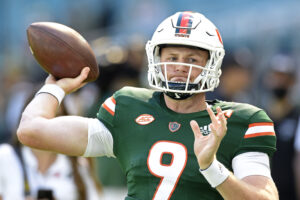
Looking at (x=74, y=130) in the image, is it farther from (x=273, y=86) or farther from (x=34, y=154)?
(x=273, y=86)

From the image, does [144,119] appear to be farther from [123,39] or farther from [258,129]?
[123,39]

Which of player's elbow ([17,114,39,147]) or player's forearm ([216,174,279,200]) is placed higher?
player's elbow ([17,114,39,147])

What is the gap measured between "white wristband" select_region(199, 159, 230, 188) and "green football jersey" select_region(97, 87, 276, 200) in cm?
22

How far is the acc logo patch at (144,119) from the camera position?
3.67 meters

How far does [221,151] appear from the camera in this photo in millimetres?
3541

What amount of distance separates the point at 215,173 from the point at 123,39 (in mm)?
8187

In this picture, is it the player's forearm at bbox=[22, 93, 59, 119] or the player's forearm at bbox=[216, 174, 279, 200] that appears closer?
the player's forearm at bbox=[216, 174, 279, 200]

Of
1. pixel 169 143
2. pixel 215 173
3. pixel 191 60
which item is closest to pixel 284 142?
pixel 191 60

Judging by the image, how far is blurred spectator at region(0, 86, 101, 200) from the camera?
191 inches

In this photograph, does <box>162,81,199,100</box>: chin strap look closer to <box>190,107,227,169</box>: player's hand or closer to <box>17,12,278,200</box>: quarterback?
<box>17,12,278,200</box>: quarterback

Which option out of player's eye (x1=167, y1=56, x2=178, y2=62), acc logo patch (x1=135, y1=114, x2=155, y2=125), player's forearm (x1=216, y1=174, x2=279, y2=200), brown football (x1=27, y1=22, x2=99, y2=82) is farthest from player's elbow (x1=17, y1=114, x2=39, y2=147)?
player's forearm (x1=216, y1=174, x2=279, y2=200)

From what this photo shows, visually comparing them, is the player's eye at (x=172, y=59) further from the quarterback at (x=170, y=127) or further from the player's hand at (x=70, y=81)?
the player's hand at (x=70, y=81)

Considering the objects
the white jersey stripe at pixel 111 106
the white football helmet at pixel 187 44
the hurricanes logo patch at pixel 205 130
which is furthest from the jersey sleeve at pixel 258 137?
the white jersey stripe at pixel 111 106

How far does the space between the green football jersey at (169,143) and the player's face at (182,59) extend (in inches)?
7.4
